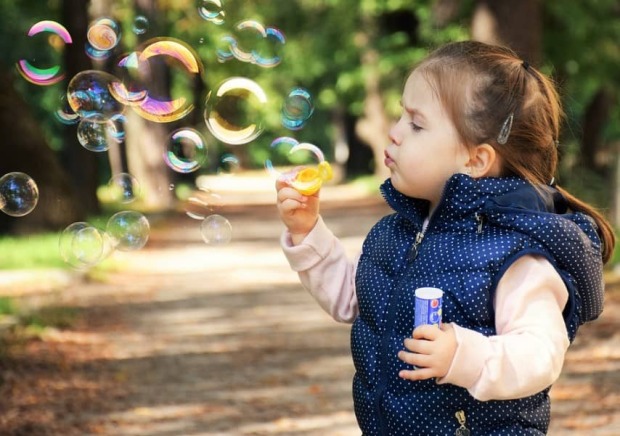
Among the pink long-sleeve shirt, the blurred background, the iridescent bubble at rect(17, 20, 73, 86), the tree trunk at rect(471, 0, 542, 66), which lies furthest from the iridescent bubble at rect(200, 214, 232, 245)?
the tree trunk at rect(471, 0, 542, 66)

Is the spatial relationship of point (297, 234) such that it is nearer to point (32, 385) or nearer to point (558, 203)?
point (558, 203)

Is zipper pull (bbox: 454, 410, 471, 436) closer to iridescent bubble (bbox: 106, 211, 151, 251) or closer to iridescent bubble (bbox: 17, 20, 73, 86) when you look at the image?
iridescent bubble (bbox: 106, 211, 151, 251)

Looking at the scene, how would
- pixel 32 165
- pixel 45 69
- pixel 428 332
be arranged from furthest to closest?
pixel 32 165
pixel 45 69
pixel 428 332

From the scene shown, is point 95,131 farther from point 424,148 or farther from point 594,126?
point 594,126

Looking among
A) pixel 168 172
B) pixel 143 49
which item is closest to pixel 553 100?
pixel 143 49

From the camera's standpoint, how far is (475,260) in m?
2.43

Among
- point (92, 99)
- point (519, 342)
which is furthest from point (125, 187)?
point (519, 342)

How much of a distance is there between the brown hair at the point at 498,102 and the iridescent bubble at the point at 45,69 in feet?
9.35

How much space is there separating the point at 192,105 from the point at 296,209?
214 centimetres

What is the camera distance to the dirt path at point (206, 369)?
18.2ft

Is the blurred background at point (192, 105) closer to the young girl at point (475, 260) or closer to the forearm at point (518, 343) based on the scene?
the young girl at point (475, 260)

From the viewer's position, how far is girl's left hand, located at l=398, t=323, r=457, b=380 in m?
2.26

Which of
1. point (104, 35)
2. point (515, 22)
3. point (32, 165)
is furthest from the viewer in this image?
point (32, 165)

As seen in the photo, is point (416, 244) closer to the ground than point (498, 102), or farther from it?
closer to the ground
